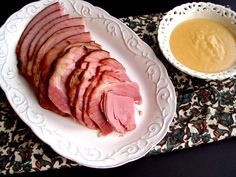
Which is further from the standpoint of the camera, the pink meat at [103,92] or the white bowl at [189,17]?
the white bowl at [189,17]

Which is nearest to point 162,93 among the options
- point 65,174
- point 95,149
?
point 95,149

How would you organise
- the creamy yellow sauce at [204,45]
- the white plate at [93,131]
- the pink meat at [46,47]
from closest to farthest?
1. the white plate at [93,131]
2. the pink meat at [46,47]
3. the creamy yellow sauce at [204,45]

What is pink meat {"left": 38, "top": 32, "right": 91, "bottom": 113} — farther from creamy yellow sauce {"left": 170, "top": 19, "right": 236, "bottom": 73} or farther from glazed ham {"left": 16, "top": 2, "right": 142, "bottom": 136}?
creamy yellow sauce {"left": 170, "top": 19, "right": 236, "bottom": 73}

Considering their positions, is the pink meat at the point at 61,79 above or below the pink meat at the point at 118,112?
above

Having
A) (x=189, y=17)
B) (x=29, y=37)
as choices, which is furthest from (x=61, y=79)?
A: (x=189, y=17)

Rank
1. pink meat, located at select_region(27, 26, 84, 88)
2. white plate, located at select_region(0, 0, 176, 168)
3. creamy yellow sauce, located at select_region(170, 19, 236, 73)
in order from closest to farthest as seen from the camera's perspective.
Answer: white plate, located at select_region(0, 0, 176, 168) < pink meat, located at select_region(27, 26, 84, 88) < creamy yellow sauce, located at select_region(170, 19, 236, 73)

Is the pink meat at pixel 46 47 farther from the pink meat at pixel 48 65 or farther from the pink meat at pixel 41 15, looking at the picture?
the pink meat at pixel 41 15

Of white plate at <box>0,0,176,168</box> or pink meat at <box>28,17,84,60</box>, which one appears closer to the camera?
white plate at <box>0,0,176,168</box>

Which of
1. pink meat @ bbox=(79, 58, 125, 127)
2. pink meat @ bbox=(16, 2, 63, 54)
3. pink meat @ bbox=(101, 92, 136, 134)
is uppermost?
pink meat @ bbox=(16, 2, 63, 54)

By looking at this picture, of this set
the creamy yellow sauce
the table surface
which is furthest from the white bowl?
the table surface

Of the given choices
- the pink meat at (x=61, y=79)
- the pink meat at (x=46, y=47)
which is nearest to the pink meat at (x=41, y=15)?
the pink meat at (x=46, y=47)
